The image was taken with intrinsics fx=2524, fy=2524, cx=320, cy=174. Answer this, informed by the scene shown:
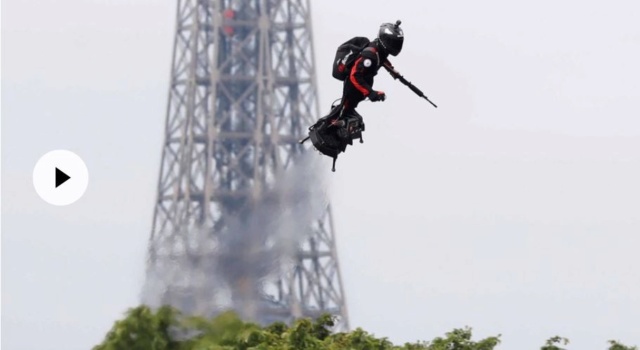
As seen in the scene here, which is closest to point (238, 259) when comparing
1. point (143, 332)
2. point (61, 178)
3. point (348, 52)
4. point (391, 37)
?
point (143, 332)

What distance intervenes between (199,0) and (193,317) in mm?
101654

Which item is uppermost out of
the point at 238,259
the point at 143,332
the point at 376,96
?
the point at 238,259

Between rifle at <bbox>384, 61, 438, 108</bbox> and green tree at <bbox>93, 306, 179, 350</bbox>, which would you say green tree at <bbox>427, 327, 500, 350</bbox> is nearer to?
green tree at <bbox>93, 306, 179, 350</bbox>

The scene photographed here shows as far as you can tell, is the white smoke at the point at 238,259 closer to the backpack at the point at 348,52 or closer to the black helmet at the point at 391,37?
the backpack at the point at 348,52

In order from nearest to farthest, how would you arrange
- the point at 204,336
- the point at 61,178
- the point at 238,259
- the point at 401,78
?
the point at 401,78 → the point at 61,178 → the point at 204,336 → the point at 238,259

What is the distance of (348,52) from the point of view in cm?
5772

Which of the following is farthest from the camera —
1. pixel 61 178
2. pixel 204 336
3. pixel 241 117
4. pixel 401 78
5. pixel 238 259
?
pixel 241 117

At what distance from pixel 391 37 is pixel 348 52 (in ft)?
4.01

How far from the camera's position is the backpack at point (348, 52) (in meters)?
57.6

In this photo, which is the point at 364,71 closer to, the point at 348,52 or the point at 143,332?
the point at 348,52

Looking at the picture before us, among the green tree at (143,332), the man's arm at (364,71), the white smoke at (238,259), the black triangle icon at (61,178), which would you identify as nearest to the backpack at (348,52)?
the man's arm at (364,71)

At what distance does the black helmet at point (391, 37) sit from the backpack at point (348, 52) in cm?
64

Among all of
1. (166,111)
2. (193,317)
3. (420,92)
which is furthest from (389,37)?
(166,111)

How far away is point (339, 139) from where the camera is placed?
58.2 metres
